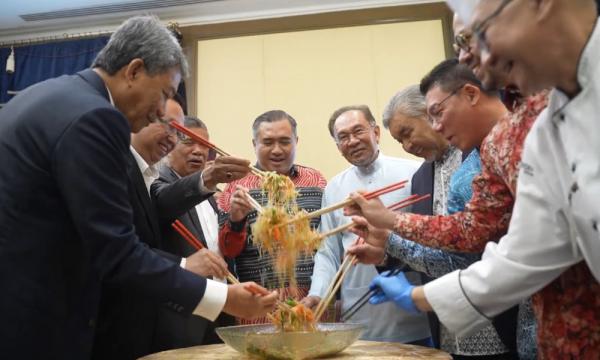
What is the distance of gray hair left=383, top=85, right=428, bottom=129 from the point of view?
239 centimetres

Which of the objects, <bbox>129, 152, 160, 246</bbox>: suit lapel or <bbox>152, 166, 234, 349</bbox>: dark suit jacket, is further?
<bbox>152, 166, 234, 349</bbox>: dark suit jacket

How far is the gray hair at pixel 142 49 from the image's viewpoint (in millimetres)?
1676

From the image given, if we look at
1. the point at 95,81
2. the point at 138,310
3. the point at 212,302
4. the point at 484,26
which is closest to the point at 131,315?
the point at 138,310

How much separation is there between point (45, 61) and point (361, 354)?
191 inches

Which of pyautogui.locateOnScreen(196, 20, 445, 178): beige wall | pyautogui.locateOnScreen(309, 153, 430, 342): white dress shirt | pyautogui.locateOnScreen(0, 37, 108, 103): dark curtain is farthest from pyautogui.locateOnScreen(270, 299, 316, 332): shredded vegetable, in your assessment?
pyautogui.locateOnScreen(0, 37, 108, 103): dark curtain

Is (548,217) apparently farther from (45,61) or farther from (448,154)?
(45,61)

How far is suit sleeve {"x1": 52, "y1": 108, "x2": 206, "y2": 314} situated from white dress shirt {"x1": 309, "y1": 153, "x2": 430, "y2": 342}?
3.32 ft

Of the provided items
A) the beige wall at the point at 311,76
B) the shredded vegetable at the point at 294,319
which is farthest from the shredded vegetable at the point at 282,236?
the beige wall at the point at 311,76

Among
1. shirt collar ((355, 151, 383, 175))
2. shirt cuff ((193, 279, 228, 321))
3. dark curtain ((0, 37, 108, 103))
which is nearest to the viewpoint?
shirt cuff ((193, 279, 228, 321))

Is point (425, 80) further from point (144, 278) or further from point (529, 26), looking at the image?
point (144, 278)

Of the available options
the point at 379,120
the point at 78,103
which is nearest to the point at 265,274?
the point at 78,103

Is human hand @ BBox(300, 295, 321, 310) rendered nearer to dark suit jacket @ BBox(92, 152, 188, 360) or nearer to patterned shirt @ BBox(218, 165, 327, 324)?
patterned shirt @ BBox(218, 165, 327, 324)

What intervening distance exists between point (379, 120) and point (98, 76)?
10.6 ft

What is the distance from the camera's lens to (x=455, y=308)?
3.88 feet
